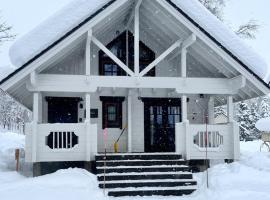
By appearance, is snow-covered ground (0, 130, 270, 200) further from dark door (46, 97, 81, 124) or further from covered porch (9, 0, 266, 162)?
dark door (46, 97, 81, 124)

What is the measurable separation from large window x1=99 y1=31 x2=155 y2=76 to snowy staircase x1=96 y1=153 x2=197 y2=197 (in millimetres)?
4232

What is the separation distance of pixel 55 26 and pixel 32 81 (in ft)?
6.22

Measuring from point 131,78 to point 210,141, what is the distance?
373 centimetres

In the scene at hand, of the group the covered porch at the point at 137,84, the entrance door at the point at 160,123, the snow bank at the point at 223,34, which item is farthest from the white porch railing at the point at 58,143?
the snow bank at the point at 223,34

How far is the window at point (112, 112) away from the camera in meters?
14.9

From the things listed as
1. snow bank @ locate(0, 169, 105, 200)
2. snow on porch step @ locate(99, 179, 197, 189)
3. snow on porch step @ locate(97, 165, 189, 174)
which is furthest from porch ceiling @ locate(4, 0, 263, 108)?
snow on porch step @ locate(99, 179, 197, 189)

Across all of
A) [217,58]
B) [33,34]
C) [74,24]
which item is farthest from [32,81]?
[217,58]

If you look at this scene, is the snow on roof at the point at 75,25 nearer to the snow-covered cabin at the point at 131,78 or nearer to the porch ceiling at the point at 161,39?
the snow-covered cabin at the point at 131,78

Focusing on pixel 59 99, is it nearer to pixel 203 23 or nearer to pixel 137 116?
pixel 137 116

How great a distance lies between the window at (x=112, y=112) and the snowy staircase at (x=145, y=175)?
306cm

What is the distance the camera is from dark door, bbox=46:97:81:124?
14586 millimetres

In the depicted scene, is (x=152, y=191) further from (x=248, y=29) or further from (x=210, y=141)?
(x=248, y=29)

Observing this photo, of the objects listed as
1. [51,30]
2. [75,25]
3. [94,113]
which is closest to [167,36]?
[75,25]

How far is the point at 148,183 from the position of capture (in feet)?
34.9
